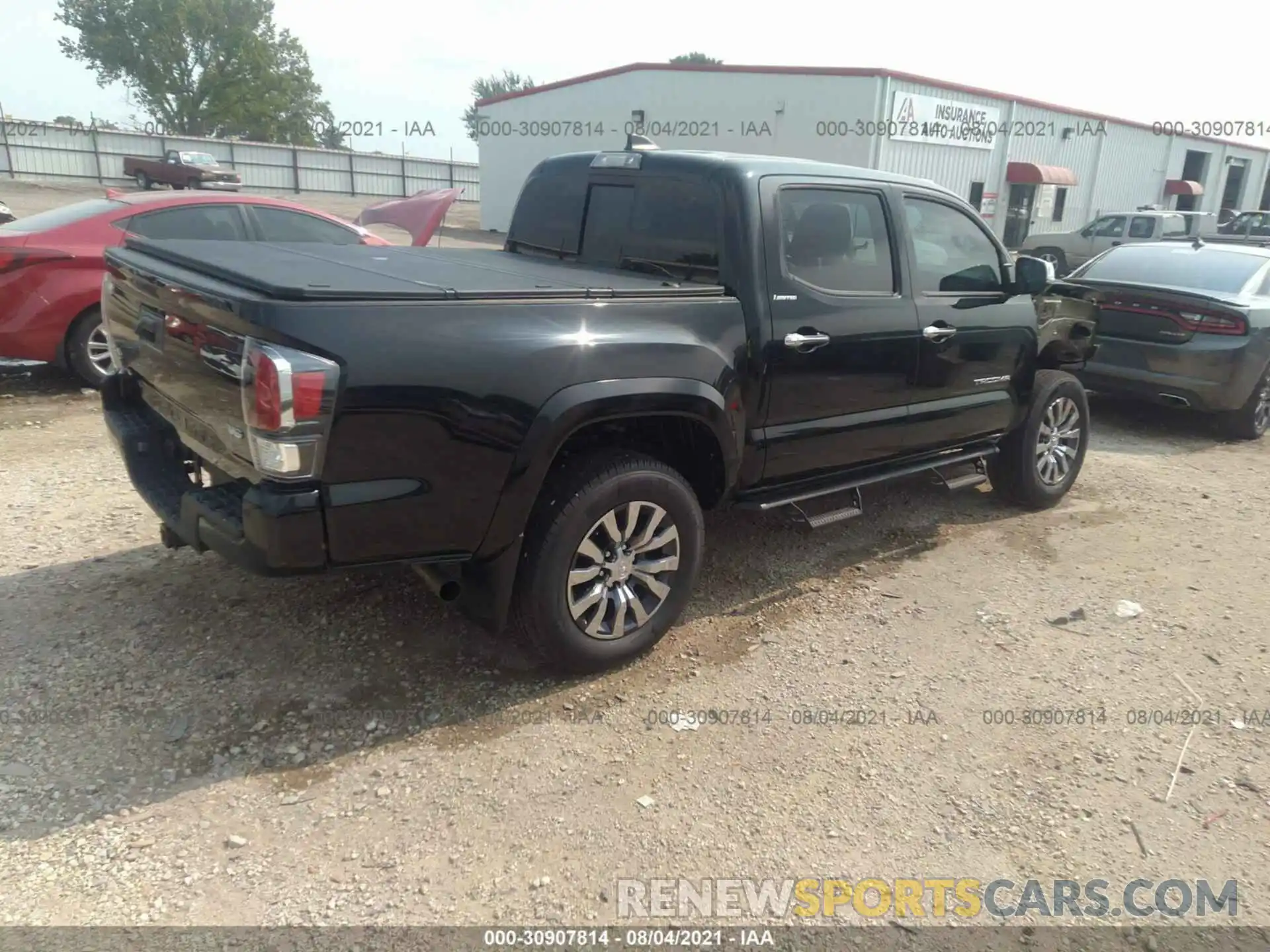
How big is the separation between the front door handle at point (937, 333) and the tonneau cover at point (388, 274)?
4.36ft

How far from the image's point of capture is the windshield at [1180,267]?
7.59 m

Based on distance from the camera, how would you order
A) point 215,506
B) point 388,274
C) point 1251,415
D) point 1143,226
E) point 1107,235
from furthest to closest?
point 1107,235 < point 1143,226 < point 1251,415 < point 388,274 < point 215,506

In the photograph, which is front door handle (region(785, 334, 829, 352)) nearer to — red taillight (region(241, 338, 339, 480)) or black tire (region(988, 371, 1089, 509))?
red taillight (region(241, 338, 339, 480))

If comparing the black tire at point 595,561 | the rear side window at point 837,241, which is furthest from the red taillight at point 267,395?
the rear side window at point 837,241

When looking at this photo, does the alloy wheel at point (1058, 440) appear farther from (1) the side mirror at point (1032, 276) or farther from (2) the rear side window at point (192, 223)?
(2) the rear side window at point (192, 223)

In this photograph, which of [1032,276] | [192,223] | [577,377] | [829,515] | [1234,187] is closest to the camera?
[577,377]

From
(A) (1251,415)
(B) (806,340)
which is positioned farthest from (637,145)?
(A) (1251,415)

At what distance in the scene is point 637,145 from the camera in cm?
449

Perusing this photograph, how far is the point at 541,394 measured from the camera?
300 cm

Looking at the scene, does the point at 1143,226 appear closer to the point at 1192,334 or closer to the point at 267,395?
the point at 1192,334

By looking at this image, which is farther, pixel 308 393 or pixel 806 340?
pixel 806 340

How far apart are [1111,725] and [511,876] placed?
2308 mm

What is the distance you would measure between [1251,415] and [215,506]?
7929mm

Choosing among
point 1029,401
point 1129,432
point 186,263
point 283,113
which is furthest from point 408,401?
point 283,113
